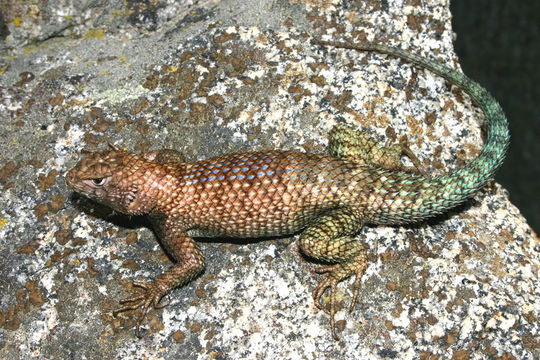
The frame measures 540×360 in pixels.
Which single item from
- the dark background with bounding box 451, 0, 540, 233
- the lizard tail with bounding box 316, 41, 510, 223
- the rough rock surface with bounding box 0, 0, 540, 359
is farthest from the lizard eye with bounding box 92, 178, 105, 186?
the dark background with bounding box 451, 0, 540, 233

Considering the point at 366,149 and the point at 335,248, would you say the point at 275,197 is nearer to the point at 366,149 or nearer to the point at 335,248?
the point at 335,248

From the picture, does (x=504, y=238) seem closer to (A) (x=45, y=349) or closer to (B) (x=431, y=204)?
(B) (x=431, y=204)

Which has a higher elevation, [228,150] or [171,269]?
[228,150]

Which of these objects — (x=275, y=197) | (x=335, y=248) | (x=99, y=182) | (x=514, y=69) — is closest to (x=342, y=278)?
(x=335, y=248)

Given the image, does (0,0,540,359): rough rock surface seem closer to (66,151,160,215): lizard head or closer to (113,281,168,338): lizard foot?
(113,281,168,338): lizard foot

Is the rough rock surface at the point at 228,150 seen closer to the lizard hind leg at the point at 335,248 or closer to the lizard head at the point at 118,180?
the lizard hind leg at the point at 335,248

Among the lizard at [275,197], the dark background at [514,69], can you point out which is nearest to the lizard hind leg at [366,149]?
the lizard at [275,197]

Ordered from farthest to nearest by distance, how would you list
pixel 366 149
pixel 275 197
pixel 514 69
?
pixel 514 69 < pixel 366 149 < pixel 275 197
